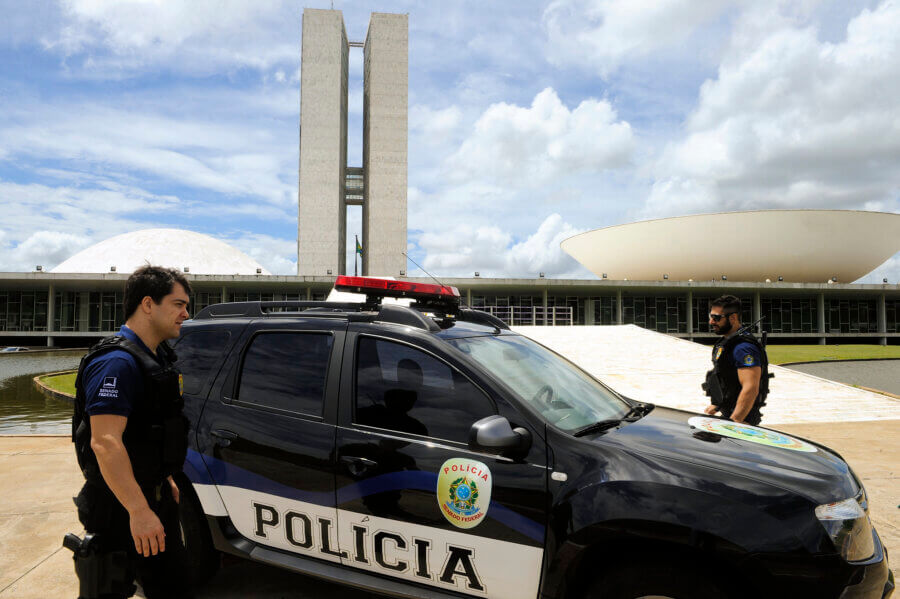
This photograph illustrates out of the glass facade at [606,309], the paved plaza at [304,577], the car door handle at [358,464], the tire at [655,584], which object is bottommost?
the paved plaza at [304,577]

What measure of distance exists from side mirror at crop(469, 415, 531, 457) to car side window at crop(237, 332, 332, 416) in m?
1.08

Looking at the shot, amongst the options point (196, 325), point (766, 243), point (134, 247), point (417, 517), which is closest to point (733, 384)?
point (417, 517)

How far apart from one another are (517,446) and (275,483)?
148cm

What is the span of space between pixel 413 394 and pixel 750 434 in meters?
1.94

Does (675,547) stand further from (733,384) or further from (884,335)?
(884,335)

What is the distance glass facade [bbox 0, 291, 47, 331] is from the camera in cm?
4103

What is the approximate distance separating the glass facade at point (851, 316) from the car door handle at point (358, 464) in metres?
51.7

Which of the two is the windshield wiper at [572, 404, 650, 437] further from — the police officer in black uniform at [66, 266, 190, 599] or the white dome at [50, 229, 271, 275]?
the white dome at [50, 229, 271, 275]

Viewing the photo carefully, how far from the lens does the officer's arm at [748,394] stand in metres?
4.45

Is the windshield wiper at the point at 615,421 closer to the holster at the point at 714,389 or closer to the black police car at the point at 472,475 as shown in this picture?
the black police car at the point at 472,475

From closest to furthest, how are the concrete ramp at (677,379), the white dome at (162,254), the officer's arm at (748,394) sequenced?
1. the officer's arm at (748,394)
2. the concrete ramp at (677,379)
3. the white dome at (162,254)

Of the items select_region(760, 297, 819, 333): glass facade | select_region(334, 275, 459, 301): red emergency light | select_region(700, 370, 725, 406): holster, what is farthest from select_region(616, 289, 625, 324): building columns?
select_region(334, 275, 459, 301): red emergency light

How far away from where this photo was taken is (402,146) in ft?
196

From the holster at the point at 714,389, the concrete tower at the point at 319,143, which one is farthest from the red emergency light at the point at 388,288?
the concrete tower at the point at 319,143
